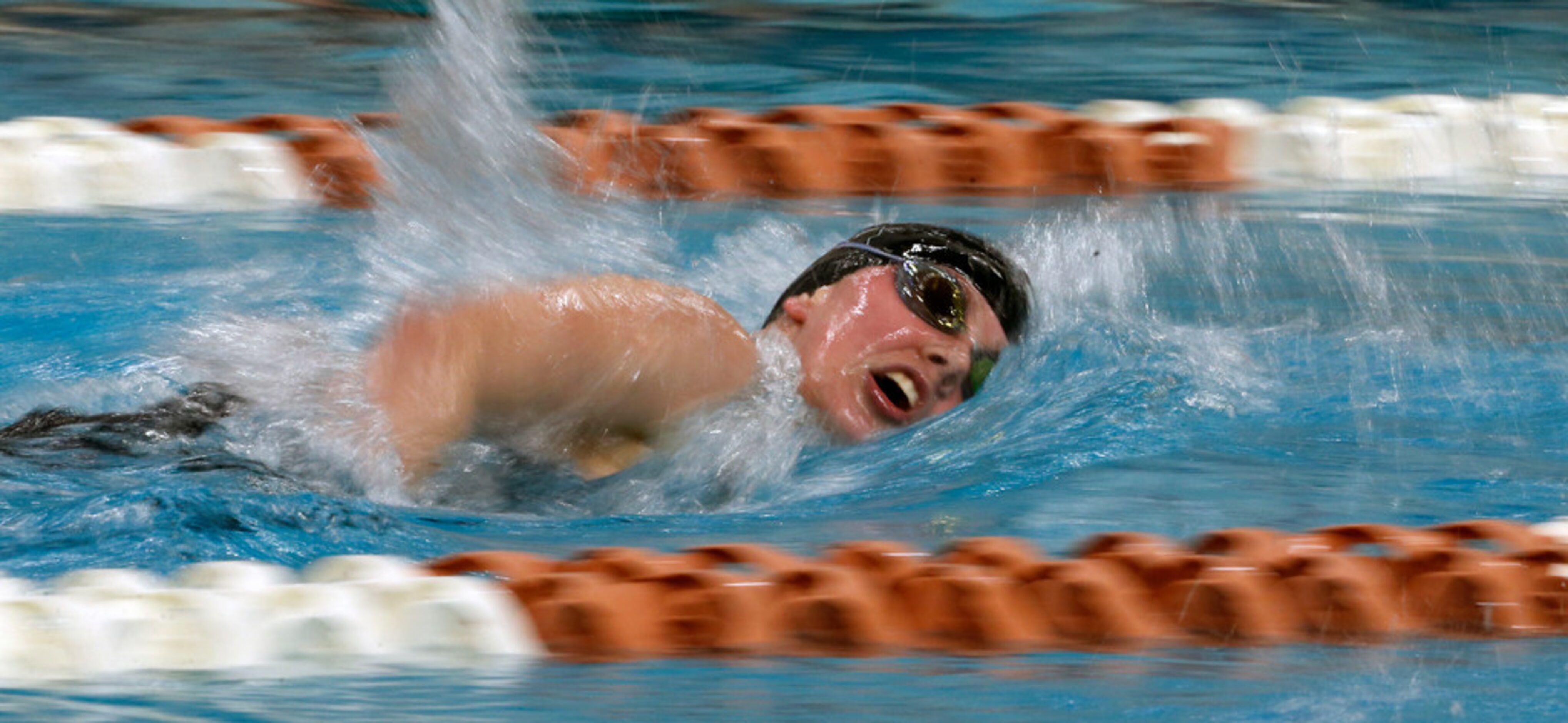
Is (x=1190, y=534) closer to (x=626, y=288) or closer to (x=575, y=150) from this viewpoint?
(x=626, y=288)

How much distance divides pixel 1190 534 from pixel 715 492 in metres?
0.62

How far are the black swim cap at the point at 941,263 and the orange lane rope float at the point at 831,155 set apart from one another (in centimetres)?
124

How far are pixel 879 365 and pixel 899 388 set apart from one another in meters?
0.04

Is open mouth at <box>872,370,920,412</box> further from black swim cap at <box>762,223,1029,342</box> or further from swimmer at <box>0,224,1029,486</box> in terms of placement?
black swim cap at <box>762,223,1029,342</box>

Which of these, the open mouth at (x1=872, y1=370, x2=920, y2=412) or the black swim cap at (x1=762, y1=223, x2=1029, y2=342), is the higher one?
the black swim cap at (x1=762, y1=223, x2=1029, y2=342)

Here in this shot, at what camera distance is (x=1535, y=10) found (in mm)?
5512

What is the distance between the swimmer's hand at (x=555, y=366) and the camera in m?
1.98

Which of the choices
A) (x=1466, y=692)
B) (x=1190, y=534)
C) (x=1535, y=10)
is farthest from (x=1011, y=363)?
(x=1535, y=10)

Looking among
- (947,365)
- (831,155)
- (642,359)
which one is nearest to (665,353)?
(642,359)

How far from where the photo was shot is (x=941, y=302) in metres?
2.41

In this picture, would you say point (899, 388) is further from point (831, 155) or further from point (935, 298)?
point (831, 155)

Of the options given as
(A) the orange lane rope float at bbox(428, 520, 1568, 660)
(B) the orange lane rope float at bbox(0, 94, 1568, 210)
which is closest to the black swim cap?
(A) the orange lane rope float at bbox(428, 520, 1568, 660)

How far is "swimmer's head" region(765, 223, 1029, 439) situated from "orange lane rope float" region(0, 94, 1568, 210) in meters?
1.32

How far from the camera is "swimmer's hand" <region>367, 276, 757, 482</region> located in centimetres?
198
